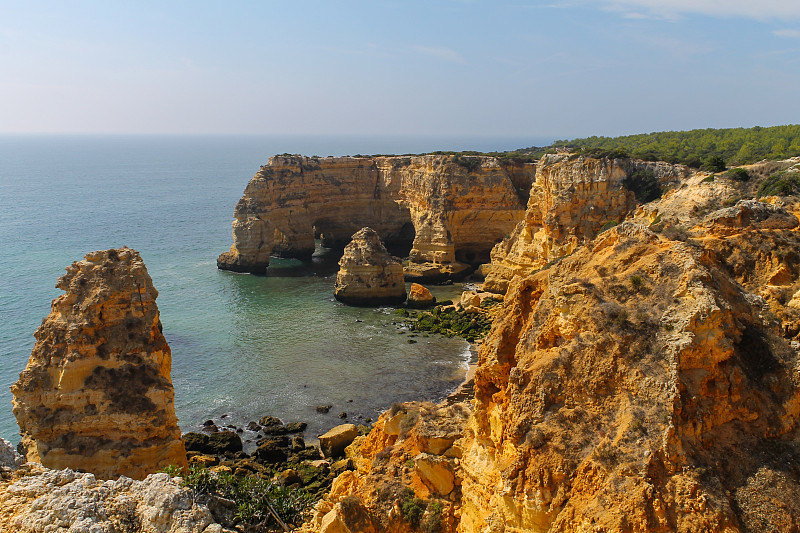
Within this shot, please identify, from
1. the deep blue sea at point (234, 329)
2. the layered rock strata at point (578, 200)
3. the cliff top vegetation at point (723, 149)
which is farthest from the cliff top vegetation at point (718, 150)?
the deep blue sea at point (234, 329)

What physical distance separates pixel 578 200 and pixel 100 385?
3564 centimetres

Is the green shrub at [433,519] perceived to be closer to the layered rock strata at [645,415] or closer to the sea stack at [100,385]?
the layered rock strata at [645,415]

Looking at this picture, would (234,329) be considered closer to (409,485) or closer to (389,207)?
(389,207)

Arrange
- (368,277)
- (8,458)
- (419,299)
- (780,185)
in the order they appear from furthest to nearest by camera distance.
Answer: (368,277) → (419,299) → (780,185) → (8,458)

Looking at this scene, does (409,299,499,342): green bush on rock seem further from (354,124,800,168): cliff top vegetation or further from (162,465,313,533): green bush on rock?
(162,465,313,533): green bush on rock

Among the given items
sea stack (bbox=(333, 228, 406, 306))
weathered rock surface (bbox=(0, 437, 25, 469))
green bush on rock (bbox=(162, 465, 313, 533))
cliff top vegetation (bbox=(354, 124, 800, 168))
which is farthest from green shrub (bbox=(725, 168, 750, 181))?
weathered rock surface (bbox=(0, 437, 25, 469))

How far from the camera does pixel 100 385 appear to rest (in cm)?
1998

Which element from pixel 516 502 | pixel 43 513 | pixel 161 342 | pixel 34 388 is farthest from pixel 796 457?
pixel 34 388

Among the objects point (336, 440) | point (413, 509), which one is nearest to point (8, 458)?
point (413, 509)

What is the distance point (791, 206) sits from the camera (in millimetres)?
23484

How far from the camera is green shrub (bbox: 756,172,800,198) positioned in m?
25.7

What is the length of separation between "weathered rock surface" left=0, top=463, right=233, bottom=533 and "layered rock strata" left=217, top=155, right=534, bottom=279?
45211 millimetres

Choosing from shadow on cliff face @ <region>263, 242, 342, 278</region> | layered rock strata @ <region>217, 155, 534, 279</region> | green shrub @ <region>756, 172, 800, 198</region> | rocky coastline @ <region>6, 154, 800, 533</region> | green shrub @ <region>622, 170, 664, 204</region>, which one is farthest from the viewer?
shadow on cliff face @ <region>263, 242, 342, 278</region>

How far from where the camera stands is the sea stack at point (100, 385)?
19531mm
